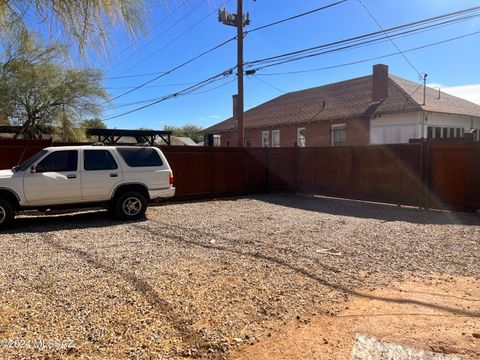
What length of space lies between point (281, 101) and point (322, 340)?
104ft

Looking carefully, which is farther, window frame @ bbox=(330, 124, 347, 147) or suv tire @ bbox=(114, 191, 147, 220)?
window frame @ bbox=(330, 124, 347, 147)

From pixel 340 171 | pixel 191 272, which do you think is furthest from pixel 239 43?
pixel 191 272

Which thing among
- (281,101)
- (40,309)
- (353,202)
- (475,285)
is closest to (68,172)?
(40,309)

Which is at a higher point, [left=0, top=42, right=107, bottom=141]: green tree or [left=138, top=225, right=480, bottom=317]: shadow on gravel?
[left=0, top=42, right=107, bottom=141]: green tree

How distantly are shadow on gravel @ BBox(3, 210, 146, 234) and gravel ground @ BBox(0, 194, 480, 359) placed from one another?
0.15ft

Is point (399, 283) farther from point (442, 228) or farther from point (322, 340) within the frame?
point (442, 228)

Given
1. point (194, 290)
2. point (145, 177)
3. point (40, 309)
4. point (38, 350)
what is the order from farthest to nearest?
point (145, 177) → point (194, 290) → point (40, 309) → point (38, 350)

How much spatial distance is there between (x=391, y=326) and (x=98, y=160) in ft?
26.4

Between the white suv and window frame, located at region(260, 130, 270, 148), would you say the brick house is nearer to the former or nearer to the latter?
window frame, located at region(260, 130, 270, 148)

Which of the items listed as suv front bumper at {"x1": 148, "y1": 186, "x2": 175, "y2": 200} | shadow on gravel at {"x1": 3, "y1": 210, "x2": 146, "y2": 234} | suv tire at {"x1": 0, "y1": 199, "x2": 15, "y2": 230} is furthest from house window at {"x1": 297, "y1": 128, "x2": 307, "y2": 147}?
suv tire at {"x1": 0, "y1": 199, "x2": 15, "y2": 230}

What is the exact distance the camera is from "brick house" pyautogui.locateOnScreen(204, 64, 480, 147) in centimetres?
2108

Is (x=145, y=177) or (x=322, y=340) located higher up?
(x=145, y=177)

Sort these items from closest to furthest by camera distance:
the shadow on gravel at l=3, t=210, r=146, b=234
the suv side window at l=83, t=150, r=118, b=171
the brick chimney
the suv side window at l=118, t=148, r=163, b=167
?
the shadow on gravel at l=3, t=210, r=146, b=234
the suv side window at l=83, t=150, r=118, b=171
the suv side window at l=118, t=148, r=163, b=167
the brick chimney

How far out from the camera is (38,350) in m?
3.41
